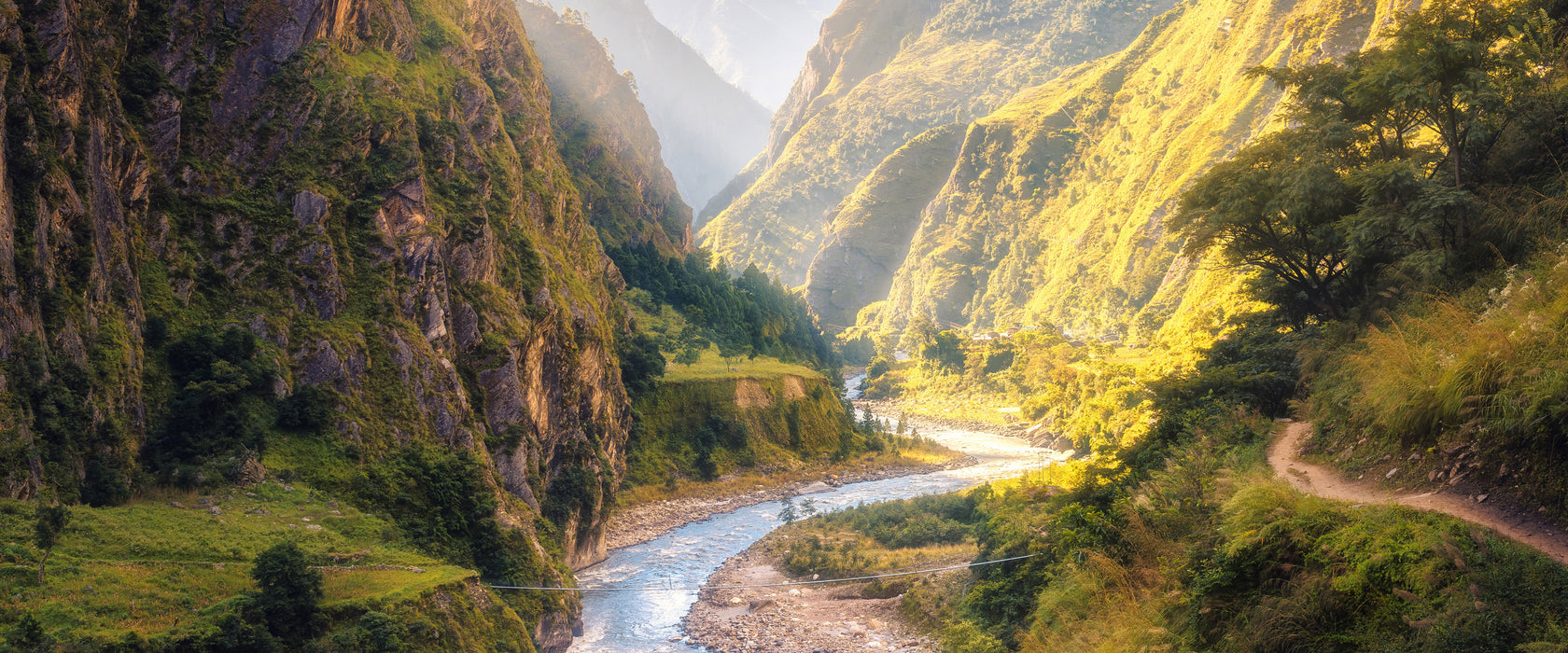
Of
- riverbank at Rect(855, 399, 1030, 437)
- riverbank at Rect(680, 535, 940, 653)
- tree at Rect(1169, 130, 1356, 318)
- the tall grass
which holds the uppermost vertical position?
tree at Rect(1169, 130, 1356, 318)

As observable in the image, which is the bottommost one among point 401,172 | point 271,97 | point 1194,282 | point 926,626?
point 926,626

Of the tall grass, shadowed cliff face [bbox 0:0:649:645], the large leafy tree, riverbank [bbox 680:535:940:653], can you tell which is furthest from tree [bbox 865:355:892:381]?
the tall grass

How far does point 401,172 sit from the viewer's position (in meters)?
39.3

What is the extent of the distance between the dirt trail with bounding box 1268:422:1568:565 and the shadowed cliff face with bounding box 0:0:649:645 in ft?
92.9

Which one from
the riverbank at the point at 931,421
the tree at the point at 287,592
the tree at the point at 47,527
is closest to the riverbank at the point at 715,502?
the riverbank at the point at 931,421

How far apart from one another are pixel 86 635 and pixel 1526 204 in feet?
104

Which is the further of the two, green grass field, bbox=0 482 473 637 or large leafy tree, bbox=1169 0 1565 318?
large leafy tree, bbox=1169 0 1565 318

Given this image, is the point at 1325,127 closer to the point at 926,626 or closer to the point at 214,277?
the point at 926,626

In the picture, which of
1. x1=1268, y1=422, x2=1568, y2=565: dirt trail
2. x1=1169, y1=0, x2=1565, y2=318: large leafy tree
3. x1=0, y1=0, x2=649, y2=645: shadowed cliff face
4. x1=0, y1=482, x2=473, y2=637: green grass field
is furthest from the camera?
x1=0, y1=0, x2=649, y2=645: shadowed cliff face

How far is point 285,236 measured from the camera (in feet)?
109

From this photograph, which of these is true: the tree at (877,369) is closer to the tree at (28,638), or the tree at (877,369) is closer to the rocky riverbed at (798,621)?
the rocky riverbed at (798,621)

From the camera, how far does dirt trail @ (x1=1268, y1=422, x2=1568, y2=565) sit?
9594 mm

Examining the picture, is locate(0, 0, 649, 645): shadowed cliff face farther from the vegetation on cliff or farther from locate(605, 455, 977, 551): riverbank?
the vegetation on cliff

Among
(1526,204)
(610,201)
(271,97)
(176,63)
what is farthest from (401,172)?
(610,201)
